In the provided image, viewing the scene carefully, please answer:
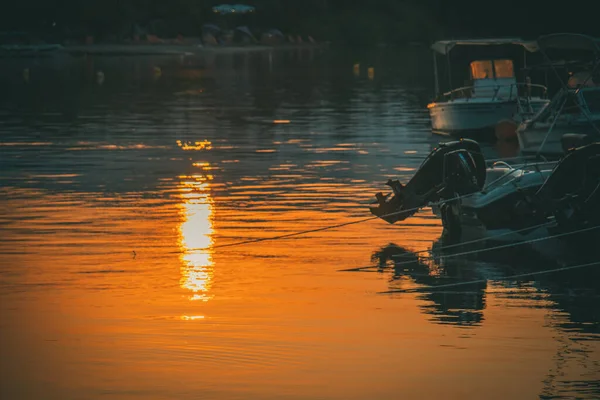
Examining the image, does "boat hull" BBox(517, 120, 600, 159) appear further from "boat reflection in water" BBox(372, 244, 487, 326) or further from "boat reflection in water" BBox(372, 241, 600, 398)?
"boat reflection in water" BBox(372, 244, 487, 326)

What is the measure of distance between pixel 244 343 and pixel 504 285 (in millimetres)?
5081

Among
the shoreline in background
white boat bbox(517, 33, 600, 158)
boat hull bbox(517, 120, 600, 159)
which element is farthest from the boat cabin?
the shoreline in background

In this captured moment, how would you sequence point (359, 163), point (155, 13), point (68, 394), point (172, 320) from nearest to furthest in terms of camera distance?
point (68, 394), point (172, 320), point (359, 163), point (155, 13)

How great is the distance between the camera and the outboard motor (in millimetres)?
24922

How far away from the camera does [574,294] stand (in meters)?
19.6

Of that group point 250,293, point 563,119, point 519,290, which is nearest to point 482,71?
point 563,119

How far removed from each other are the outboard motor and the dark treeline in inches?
3299

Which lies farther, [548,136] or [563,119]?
[563,119]

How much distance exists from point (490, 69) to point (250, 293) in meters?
30.7

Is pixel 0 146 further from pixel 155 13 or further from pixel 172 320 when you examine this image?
pixel 155 13

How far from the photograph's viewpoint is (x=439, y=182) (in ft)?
82.7

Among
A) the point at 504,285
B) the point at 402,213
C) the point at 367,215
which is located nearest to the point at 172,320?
the point at 504,285

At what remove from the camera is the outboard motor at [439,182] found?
24.9m

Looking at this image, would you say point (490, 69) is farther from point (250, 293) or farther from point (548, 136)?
point (250, 293)
